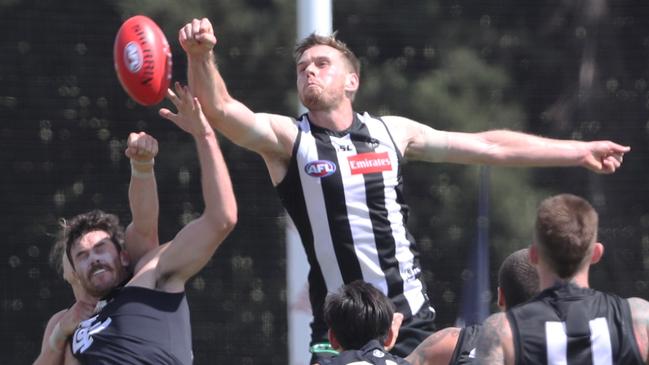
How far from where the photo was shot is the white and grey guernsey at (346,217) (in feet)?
13.7

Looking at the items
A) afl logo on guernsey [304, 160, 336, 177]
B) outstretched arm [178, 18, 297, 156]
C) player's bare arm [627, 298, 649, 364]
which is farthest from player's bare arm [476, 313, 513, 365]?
outstretched arm [178, 18, 297, 156]

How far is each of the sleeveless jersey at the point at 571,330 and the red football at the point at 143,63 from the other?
1.44m

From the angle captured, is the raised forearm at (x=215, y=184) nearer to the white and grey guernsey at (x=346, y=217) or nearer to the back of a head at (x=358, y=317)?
the white and grey guernsey at (x=346, y=217)

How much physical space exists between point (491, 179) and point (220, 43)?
185 centimetres

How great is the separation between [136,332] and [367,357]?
2.93ft

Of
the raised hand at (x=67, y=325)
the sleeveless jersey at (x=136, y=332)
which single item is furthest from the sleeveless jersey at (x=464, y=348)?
the raised hand at (x=67, y=325)

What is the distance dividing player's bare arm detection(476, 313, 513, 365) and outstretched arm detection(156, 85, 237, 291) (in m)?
1.16

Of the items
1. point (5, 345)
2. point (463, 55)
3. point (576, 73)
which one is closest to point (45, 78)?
point (5, 345)

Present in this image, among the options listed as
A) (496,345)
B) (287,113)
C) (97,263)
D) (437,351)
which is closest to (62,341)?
(97,263)

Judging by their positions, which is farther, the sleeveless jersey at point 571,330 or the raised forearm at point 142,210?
the raised forearm at point 142,210

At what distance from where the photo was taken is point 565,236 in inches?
119

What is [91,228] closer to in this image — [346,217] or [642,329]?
[346,217]

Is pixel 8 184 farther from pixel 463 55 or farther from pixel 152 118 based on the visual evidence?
pixel 463 55

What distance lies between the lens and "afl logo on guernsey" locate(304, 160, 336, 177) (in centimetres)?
418
